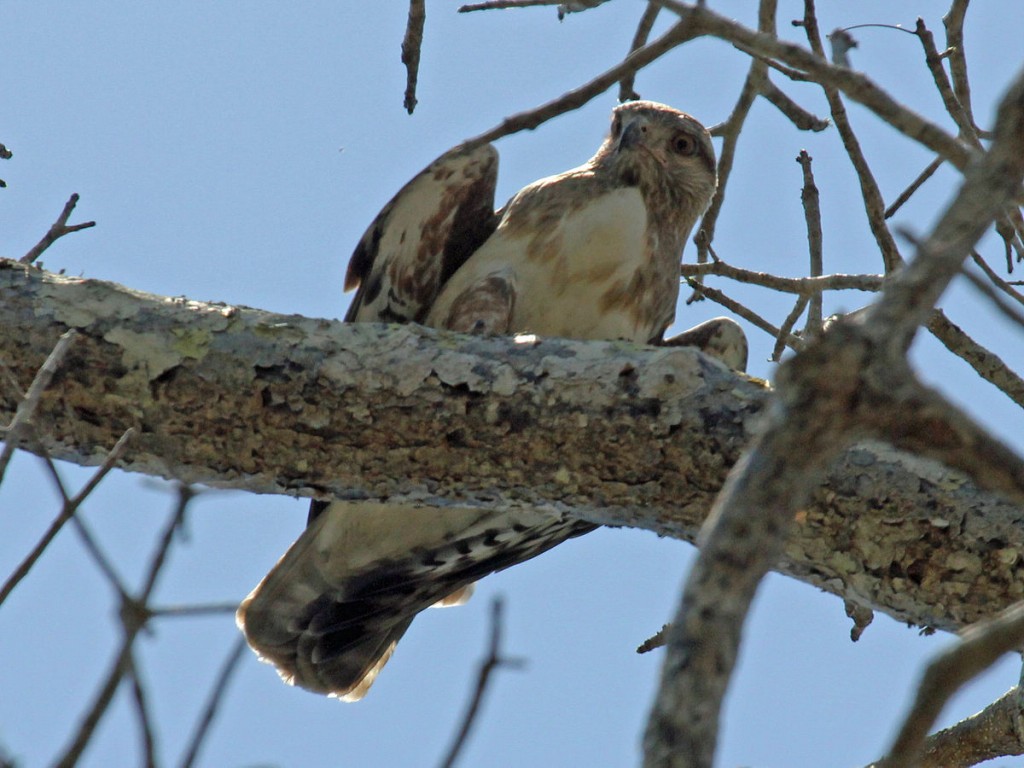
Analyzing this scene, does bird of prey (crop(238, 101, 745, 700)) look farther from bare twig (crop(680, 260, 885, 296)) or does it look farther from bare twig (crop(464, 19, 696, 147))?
bare twig (crop(464, 19, 696, 147))

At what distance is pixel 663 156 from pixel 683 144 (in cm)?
15

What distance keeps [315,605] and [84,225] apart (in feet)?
4.99

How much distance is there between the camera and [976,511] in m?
2.98

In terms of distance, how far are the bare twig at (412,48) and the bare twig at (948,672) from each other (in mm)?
3139

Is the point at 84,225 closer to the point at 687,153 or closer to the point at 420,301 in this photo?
the point at 420,301

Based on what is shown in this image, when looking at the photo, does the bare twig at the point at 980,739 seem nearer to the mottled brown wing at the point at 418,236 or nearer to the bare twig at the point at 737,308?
the bare twig at the point at 737,308

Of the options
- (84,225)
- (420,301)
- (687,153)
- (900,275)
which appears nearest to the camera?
(900,275)

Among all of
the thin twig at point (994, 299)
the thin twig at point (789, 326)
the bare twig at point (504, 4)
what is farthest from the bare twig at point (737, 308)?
the thin twig at point (994, 299)

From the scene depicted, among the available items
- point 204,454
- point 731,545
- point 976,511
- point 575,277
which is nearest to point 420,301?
point 575,277

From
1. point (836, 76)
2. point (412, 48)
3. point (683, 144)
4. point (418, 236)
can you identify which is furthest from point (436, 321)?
point (836, 76)

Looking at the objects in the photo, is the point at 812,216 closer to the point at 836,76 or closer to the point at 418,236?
the point at 418,236

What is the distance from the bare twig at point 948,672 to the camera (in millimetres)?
1341

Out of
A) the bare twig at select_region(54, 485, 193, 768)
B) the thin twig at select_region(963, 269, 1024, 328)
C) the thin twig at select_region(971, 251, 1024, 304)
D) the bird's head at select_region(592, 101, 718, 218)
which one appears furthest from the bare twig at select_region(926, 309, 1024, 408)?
the bare twig at select_region(54, 485, 193, 768)

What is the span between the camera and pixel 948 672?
1342 millimetres
